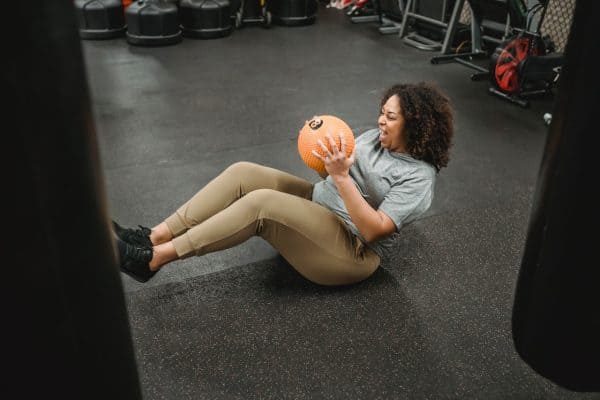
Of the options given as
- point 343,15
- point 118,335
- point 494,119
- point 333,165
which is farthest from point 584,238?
point 343,15

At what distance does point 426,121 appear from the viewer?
6.54 feet

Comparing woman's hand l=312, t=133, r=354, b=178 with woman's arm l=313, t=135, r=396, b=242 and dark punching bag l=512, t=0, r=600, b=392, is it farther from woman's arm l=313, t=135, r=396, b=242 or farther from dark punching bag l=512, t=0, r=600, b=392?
dark punching bag l=512, t=0, r=600, b=392

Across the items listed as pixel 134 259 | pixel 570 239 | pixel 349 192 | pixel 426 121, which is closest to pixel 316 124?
pixel 349 192

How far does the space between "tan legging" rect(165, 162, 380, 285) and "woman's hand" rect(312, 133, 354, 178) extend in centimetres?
21

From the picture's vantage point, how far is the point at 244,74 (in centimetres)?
522

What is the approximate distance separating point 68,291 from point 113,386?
18 cm

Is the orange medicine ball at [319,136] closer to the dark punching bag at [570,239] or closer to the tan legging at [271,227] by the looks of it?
the tan legging at [271,227]

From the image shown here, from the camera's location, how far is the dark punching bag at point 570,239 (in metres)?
0.78

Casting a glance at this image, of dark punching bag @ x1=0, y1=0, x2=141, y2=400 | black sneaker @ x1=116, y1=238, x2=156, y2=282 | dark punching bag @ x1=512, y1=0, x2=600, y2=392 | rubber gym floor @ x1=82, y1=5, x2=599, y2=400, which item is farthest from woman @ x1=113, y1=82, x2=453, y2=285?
dark punching bag @ x1=0, y1=0, x2=141, y2=400

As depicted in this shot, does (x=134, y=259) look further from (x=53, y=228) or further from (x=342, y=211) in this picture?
(x=53, y=228)

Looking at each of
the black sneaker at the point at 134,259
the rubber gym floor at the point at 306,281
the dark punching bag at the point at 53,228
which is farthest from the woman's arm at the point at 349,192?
the dark punching bag at the point at 53,228

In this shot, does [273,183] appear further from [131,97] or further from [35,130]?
[131,97]

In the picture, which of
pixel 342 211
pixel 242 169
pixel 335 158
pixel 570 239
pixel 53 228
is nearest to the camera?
pixel 53 228

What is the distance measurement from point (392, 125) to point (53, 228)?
5.15 feet
